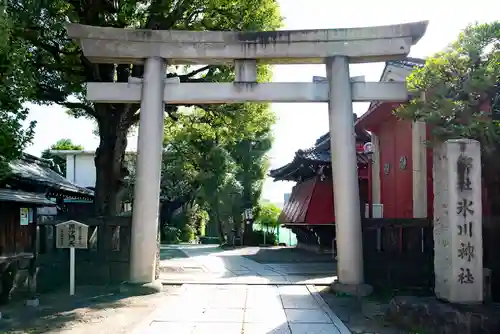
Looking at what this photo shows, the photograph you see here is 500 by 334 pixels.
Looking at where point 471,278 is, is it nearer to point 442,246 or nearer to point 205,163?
point 442,246

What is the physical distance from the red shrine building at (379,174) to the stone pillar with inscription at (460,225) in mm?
2251

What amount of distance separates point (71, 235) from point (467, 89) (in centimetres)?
842

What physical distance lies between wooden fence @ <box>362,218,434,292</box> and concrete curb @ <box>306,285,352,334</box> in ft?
4.32

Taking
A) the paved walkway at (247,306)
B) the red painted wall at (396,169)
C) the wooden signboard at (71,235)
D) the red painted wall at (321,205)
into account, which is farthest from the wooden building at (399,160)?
the wooden signboard at (71,235)

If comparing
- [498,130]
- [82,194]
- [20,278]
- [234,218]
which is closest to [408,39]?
[498,130]

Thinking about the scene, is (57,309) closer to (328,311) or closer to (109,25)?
(328,311)

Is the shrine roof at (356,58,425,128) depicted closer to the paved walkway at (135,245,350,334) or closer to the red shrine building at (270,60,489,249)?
the red shrine building at (270,60,489,249)

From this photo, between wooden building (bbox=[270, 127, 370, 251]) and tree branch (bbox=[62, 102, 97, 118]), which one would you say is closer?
tree branch (bbox=[62, 102, 97, 118])

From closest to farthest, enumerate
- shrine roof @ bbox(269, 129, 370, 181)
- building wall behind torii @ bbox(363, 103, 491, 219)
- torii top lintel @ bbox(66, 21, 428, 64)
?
torii top lintel @ bbox(66, 21, 428, 64) < building wall behind torii @ bbox(363, 103, 491, 219) < shrine roof @ bbox(269, 129, 370, 181)

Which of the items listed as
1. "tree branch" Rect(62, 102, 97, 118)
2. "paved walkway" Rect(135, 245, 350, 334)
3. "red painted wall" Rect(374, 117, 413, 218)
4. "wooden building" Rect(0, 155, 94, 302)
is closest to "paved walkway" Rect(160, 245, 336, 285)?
"paved walkway" Rect(135, 245, 350, 334)

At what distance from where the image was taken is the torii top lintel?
11500mm

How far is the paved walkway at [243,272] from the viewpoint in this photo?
13.2 meters

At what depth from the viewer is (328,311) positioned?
940 centimetres

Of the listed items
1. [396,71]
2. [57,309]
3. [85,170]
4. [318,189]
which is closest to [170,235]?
[85,170]
